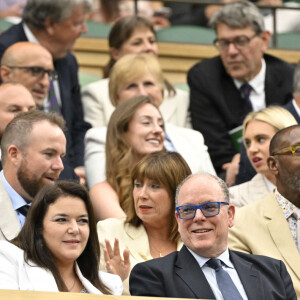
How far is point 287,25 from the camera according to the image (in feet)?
30.0

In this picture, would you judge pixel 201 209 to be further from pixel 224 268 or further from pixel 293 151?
pixel 293 151

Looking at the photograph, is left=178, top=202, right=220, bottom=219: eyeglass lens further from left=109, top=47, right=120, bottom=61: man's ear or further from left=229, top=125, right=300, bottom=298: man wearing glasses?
left=109, top=47, right=120, bottom=61: man's ear

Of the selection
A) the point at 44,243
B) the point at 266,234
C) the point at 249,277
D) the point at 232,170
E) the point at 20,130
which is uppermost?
the point at 20,130

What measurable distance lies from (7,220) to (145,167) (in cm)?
75

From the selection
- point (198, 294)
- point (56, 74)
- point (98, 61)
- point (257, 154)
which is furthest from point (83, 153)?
point (198, 294)

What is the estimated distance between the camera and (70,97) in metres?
7.12

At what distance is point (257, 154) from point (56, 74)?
1.40 metres

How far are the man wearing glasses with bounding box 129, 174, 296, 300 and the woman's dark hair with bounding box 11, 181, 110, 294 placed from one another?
0.30 metres

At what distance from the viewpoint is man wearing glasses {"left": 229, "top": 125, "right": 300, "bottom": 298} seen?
540 cm

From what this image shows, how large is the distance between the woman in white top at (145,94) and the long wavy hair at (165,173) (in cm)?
105

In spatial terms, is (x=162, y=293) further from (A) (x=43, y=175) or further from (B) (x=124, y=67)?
(B) (x=124, y=67)

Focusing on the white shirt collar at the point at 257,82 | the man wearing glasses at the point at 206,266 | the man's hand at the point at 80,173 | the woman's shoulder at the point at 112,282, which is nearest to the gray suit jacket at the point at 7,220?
the woman's shoulder at the point at 112,282

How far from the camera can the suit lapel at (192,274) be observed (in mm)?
4602

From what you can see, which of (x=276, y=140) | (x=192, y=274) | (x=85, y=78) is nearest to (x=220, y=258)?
(x=192, y=274)
